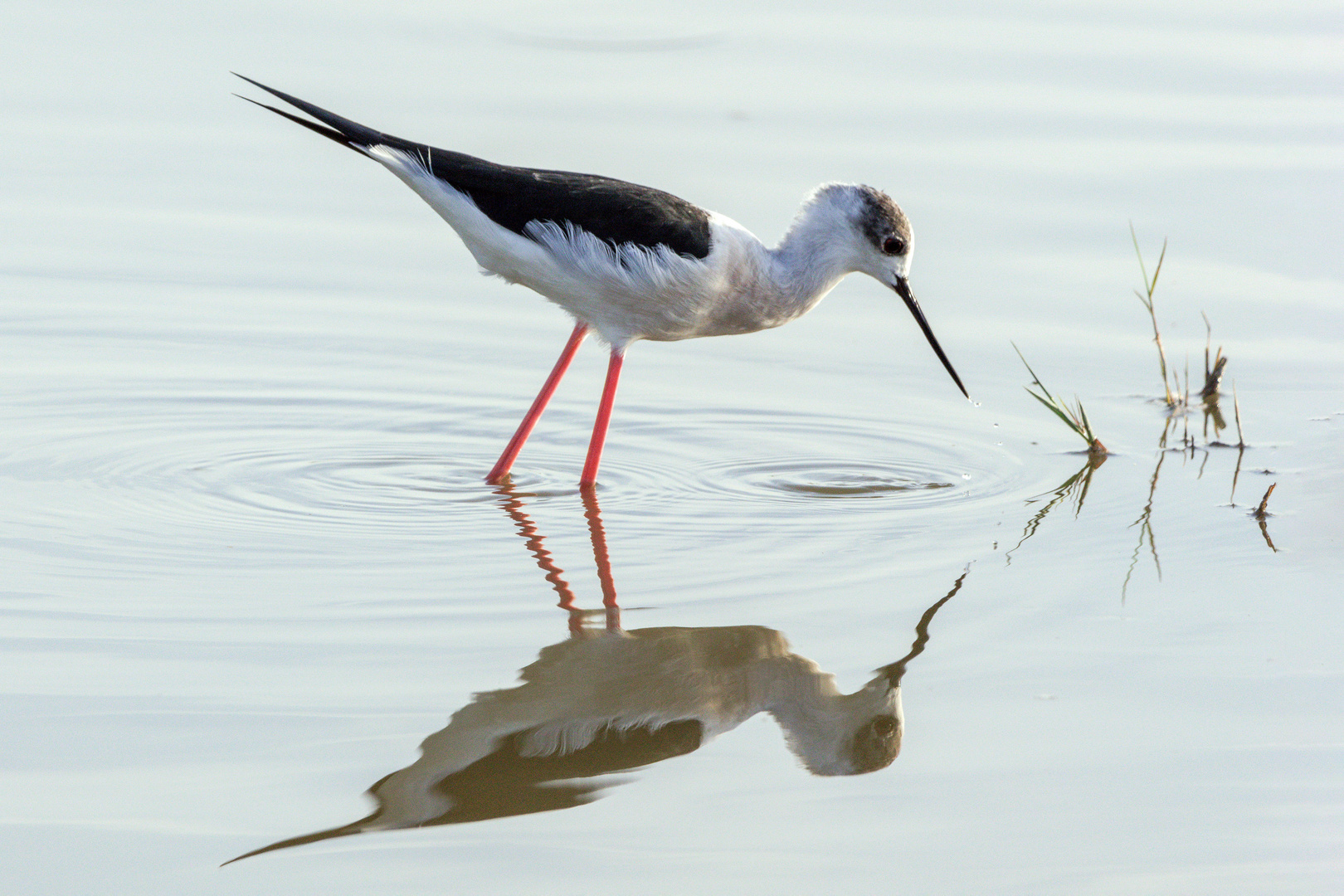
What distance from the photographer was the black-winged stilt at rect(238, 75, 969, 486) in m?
5.70

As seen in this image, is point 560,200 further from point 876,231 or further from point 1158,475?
point 1158,475

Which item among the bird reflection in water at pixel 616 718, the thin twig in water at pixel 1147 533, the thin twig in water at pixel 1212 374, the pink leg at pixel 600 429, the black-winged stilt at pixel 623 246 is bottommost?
the bird reflection in water at pixel 616 718

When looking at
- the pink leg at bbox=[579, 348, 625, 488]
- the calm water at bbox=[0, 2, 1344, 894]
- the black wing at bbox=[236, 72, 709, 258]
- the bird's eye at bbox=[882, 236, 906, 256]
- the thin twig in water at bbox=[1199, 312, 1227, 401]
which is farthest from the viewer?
the thin twig in water at bbox=[1199, 312, 1227, 401]

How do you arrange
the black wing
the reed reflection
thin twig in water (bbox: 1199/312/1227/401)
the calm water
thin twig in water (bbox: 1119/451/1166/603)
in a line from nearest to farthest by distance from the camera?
1. the calm water
2. thin twig in water (bbox: 1119/451/1166/603)
3. the reed reflection
4. the black wing
5. thin twig in water (bbox: 1199/312/1227/401)

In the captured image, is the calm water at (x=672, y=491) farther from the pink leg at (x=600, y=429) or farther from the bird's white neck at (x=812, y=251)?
the bird's white neck at (x=812, y=251)

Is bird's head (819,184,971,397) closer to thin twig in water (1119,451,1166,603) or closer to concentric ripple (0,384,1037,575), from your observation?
concentric ripple (0,384,1037,575)

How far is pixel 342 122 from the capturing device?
19.0 feet

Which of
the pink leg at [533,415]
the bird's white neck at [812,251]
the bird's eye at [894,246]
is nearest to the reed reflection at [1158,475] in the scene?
the bird's eye at [894,246]

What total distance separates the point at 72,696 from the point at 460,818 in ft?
3.45

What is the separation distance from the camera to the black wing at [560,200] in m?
5.68

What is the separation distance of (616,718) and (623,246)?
2.21 metres

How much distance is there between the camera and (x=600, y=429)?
5828mm

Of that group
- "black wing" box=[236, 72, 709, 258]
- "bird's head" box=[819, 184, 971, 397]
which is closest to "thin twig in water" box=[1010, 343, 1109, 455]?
"bird's head" box=[819, 184, 971, 397]

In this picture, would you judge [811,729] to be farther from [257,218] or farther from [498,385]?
[257,218]
